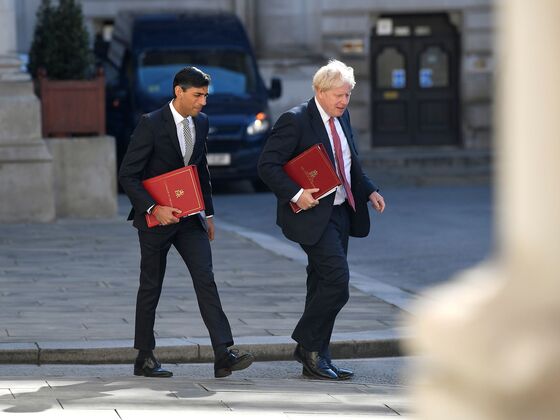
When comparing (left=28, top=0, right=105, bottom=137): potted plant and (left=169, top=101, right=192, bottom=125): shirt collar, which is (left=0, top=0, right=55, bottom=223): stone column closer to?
(left=28, top=0, right=105, bottom=137): potted plant

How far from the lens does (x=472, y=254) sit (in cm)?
1340

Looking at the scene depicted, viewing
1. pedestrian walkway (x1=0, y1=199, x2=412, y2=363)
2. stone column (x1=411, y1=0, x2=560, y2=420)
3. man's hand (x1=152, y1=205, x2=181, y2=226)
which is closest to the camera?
stone column (x1=411, y1=0, x2=560, y2=420)

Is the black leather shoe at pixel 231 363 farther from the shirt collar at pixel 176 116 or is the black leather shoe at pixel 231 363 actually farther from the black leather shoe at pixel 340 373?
the shirt collar at pixel 176 116

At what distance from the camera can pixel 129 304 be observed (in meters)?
9.87

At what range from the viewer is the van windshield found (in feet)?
69.2

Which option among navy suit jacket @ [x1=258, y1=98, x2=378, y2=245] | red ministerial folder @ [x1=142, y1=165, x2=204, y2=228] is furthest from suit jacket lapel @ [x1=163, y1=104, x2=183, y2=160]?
navy suit jacket @ [x1=258, y1=98, x2=378, y2=245]

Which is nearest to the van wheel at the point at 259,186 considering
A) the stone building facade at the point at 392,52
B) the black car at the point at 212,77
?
the black car at the point at 212,77

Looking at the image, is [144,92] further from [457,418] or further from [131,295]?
[457,418]

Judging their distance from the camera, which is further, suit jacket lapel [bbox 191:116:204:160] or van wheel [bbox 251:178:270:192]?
van wheel [bbox 251:178:270:192]

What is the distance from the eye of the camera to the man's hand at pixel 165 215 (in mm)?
7211

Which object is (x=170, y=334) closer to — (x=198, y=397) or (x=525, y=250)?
(x=198, y=397)

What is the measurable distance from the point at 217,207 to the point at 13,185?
12.2 feet

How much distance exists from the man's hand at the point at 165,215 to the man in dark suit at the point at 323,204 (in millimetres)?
520

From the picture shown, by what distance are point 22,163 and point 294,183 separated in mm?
8460
